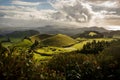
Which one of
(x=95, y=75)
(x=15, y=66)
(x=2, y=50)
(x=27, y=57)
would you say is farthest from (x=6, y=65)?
(x=95, y=75)

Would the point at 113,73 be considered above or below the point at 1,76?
below

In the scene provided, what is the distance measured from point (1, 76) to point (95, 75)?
5457 cm

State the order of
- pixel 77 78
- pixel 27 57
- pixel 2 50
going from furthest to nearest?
pixel 77 78 → pixel 27 57 → pixel 2 50

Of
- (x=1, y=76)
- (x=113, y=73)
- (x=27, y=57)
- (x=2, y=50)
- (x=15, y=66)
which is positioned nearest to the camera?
(x=1, y=76)

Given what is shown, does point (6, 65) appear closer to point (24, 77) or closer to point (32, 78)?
point (24, 77)

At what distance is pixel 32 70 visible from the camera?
4578 cm

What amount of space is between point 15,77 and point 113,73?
5722 cm

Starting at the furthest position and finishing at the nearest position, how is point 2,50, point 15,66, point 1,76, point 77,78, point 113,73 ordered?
1. point 113,73
2. point 77,78
3. point 2,50
4. point 15,66
5. point 1,76

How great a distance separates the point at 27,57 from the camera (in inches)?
1876

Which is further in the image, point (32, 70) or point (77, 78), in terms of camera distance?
point (77, 78)

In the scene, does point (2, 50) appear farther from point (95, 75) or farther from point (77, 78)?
point (95, 75)

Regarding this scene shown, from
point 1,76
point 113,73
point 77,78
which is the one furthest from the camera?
point 113,73

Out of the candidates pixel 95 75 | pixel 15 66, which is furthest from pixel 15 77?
pixel 95 75

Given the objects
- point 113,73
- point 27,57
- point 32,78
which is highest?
point 27,57
